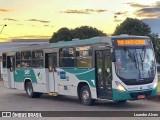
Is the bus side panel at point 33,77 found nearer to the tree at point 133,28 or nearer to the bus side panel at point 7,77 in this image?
the bus side panel at point 7,77

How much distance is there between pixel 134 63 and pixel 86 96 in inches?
108

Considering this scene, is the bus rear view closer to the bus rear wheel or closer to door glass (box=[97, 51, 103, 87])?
door glass (box=[97, 51, 103, 87])

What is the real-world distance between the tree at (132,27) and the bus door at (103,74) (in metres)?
58.8

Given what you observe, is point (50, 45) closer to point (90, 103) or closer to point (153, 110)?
point (90, 103)

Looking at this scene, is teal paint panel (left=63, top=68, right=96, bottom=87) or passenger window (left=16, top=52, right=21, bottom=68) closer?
teal paint panel (left=63, top=68, right=96, bottom=87)

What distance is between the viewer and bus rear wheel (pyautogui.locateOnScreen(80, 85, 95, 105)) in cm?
1793

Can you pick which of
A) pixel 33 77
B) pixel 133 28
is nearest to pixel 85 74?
pixel 33 77

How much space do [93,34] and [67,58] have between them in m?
60.5

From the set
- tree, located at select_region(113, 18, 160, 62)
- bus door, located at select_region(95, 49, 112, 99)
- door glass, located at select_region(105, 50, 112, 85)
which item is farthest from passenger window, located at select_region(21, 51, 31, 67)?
tree, located at select_region(113, 18, 160, 62)

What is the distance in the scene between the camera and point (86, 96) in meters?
18.2

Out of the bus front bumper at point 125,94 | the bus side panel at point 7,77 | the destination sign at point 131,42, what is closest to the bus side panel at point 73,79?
the bus front bumper at point 125,94

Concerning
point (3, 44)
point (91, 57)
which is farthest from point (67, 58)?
point (3, 44)

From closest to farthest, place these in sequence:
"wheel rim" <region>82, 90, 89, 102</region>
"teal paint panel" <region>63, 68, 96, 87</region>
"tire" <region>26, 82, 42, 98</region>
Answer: "teal paint panel" <region>63, 68, 96, 87</region>, "wheel rim" <region>82, 90, 89, 102</region>, "tire" <region>26, 82, 42, 98</region>

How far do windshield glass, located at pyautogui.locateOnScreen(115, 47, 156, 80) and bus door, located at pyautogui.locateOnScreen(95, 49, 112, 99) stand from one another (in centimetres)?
46
